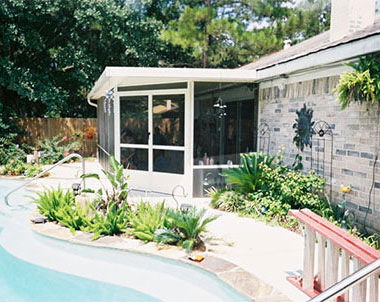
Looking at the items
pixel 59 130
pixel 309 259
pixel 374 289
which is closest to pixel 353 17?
pixel 309 259

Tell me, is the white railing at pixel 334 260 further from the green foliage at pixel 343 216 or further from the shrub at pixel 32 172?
the shrub at pixel 32 172

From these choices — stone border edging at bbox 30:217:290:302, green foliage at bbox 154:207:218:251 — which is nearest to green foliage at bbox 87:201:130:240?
stone border edging at bbox 30:217:290:302

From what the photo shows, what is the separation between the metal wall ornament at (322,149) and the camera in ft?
20.2

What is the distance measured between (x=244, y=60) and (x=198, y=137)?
12.7 m

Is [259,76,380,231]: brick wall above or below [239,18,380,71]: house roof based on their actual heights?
below

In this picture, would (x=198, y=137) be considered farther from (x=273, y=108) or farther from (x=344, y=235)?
(x=344, y=235)

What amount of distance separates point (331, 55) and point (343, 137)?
132 centimetres

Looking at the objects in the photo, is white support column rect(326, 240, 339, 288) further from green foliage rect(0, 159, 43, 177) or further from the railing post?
green foliage rect(0, 159, 43, 177)

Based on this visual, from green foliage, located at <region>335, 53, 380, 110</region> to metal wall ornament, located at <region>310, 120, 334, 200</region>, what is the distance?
1089mm

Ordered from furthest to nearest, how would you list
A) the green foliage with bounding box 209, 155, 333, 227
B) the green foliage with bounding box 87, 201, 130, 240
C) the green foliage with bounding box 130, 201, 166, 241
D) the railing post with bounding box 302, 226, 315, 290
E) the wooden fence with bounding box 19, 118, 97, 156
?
the wooden fence with bounding box 19, 118, 97, 156
the green foliage with bounding box 209, 155, 333, 227
the green foliage with bounding box 87, 201, 130, 240
the green foliage with bounding box 130, 201, 166, 241
the railing post with bounding box 302, 226, 315, 290

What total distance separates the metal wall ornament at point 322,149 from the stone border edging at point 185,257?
278cm

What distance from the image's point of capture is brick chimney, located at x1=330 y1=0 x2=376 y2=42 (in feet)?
20.6

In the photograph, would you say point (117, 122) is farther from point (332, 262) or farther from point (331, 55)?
point (332, 262)

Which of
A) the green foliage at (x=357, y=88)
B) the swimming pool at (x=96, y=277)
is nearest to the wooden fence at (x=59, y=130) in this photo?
the swimming pool at (x=96, y=277)
